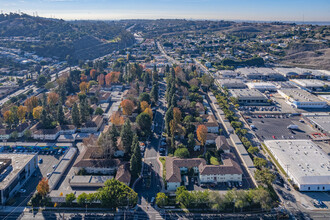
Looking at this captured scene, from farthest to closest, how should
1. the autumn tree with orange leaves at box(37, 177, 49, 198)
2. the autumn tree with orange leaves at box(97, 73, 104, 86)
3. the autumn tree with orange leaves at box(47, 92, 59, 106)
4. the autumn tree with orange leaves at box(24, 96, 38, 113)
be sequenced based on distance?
the autumn tree with orange leaves at box(97, 73, 104, 86), the autumn tree with orange leaves at box(47, 92, 59, 106), the autumn tree with orange leaves at box(24, 96, 38, 113), the autumn tree with orange leaves at box(37, 177, 49, 198)

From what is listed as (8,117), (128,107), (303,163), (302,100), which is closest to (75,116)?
(128,107)

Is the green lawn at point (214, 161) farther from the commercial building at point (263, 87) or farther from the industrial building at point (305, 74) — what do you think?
the industrial building at point (305, 74)

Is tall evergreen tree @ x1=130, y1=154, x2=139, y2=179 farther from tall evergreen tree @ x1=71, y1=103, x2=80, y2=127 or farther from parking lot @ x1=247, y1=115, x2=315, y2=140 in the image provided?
parking lot @ x1=247, y1=115, x2=315, y2=140

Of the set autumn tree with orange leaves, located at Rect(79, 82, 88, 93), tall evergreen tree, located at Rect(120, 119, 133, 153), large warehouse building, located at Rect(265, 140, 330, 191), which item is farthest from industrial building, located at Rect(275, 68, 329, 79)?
tall evergreen tree, located at Rect(120, 119, 133, 153)

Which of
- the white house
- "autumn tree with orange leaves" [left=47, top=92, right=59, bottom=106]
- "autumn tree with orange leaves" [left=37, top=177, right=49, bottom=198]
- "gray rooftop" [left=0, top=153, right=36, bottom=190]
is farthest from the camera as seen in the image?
"autumn tree with orange leaves" [left=47, top=92, right=59, bottom=106]

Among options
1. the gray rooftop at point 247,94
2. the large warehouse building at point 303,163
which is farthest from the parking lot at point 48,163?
the gray rooftop at point 247,94

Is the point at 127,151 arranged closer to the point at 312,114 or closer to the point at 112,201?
the point at 112,201

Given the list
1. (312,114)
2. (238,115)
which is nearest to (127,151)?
(238,115)
